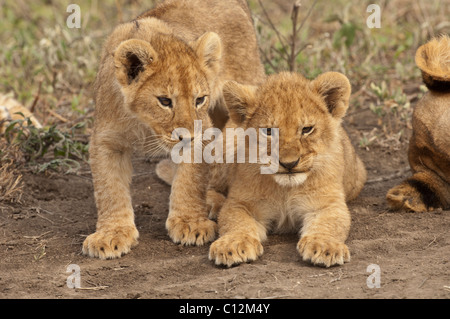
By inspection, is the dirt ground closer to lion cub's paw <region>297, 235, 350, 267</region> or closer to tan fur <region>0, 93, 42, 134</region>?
lion cub's paw <region>297, 235, 350, 267</region>

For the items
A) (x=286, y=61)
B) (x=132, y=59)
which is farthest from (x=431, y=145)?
(x=286, y=61)

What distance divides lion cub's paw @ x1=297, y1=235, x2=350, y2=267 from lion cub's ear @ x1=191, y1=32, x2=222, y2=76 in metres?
1.34

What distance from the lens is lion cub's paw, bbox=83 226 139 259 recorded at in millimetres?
4508

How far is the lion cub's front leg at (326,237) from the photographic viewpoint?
13.5ft

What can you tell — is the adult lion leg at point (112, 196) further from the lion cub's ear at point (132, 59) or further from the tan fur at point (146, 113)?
the lion cub's ear at point (132, 59)

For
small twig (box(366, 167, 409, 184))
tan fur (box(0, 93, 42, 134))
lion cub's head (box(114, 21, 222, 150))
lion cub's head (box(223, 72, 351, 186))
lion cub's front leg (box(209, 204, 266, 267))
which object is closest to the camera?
lion cub's front leg (box(209, 204, 266, 267))

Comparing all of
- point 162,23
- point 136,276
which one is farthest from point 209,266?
point 162,23

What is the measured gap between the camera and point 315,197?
4680 millimetres

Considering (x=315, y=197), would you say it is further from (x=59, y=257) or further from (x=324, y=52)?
(x=324, y=52)

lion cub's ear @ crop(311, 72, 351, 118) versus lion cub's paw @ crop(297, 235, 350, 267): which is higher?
lion cub's ear @ crop(311, 72, 351, 118)

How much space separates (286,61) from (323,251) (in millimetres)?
3689

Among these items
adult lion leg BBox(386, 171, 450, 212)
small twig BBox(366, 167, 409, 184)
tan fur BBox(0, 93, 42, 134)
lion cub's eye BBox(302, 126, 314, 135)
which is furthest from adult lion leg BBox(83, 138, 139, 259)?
small twig BBox(366, 167, 409, 184)

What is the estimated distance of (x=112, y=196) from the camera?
190 inches

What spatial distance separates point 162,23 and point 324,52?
3427mm
